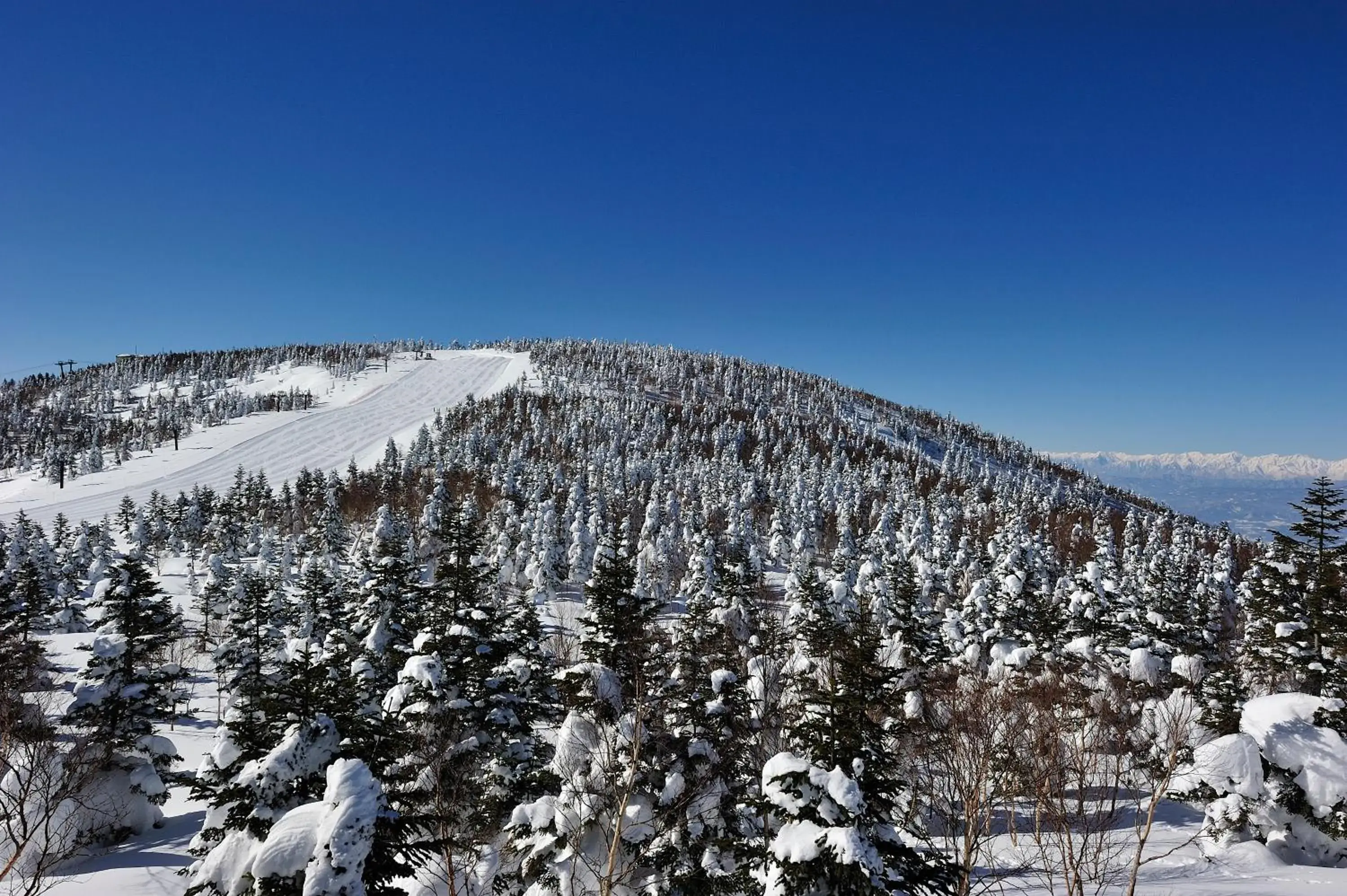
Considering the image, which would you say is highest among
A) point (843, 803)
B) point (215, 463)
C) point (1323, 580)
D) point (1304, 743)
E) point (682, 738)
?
point (215, 463)

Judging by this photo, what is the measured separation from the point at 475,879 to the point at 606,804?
12.5ft

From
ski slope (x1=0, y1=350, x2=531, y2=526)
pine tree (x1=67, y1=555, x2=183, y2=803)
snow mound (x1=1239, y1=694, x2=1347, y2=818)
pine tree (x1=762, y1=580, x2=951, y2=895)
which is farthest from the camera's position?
ski slope (x1=0, y1=350, x2=531, y2=526)

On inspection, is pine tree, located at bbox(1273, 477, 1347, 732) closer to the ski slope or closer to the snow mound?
the snow mound

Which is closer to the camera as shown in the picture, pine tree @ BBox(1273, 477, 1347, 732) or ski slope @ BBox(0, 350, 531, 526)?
pine tree @ BBox(1273, 477, 1347, 732)

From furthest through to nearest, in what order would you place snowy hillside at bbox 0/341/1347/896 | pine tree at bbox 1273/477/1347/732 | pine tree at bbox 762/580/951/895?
1. pine tree at bbox 1273/477/1347/732
2. snowy hillside at bbox 0/341/1347/896
3. pine tree at bbox 762/580/951/895

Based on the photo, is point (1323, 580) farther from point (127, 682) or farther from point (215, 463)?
point (215, 463)

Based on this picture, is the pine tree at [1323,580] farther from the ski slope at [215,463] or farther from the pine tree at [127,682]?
the ski slope at [215,463]

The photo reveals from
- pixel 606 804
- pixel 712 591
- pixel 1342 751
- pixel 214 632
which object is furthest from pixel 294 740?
pixel 214 632

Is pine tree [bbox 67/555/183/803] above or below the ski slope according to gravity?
below

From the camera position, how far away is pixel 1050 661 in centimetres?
2975

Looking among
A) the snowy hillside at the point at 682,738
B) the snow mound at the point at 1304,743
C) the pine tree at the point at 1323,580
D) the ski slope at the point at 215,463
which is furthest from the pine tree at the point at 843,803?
the ski slope at the point at 215,463

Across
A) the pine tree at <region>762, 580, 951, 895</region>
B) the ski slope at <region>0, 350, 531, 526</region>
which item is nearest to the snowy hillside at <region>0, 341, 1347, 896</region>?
the pine tree at <region>762, 580, 951, 895</region>

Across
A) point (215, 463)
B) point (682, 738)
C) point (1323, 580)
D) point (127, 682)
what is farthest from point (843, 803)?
point (215, 463)

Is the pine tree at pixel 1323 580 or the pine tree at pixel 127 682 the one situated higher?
the pine tree at pixel 1323 580
